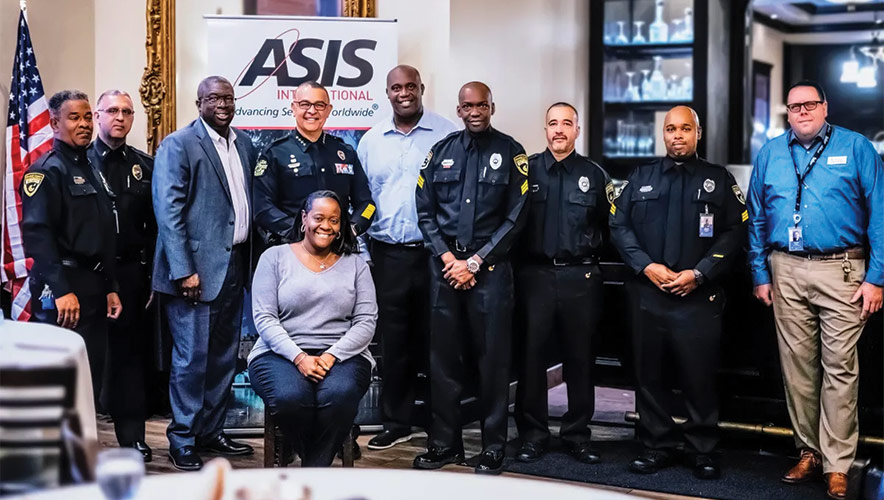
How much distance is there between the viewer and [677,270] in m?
4.27

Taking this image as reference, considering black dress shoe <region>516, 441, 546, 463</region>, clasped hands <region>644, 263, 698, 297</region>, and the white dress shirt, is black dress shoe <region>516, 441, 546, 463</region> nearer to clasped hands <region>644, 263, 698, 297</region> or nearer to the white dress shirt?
clasped hands <region>644, 263, 698, 297</region>

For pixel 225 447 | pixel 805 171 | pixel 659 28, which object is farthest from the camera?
pixel 659 28

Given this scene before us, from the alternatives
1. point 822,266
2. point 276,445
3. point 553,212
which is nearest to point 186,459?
point 276,445

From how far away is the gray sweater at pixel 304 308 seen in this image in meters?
3.80

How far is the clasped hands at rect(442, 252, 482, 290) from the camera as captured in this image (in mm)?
4285

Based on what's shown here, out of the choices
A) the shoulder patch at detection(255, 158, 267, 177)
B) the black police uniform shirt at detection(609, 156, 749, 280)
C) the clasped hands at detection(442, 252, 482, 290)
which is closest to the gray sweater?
the clasped hands at detection(442, 252, 482, 290)

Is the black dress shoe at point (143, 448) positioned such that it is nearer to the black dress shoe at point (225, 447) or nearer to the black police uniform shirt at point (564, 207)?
the black dress shoe at point (225, 447)

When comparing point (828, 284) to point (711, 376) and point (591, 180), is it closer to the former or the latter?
point (711, 376)

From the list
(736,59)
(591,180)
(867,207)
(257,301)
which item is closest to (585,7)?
(736,59)

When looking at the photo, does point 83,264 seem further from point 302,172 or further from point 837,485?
point 837,485

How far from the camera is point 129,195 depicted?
455 cm

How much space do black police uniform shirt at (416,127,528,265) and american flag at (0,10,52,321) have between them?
216cm

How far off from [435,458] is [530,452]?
42cm

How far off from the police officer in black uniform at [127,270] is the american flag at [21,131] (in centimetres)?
87
